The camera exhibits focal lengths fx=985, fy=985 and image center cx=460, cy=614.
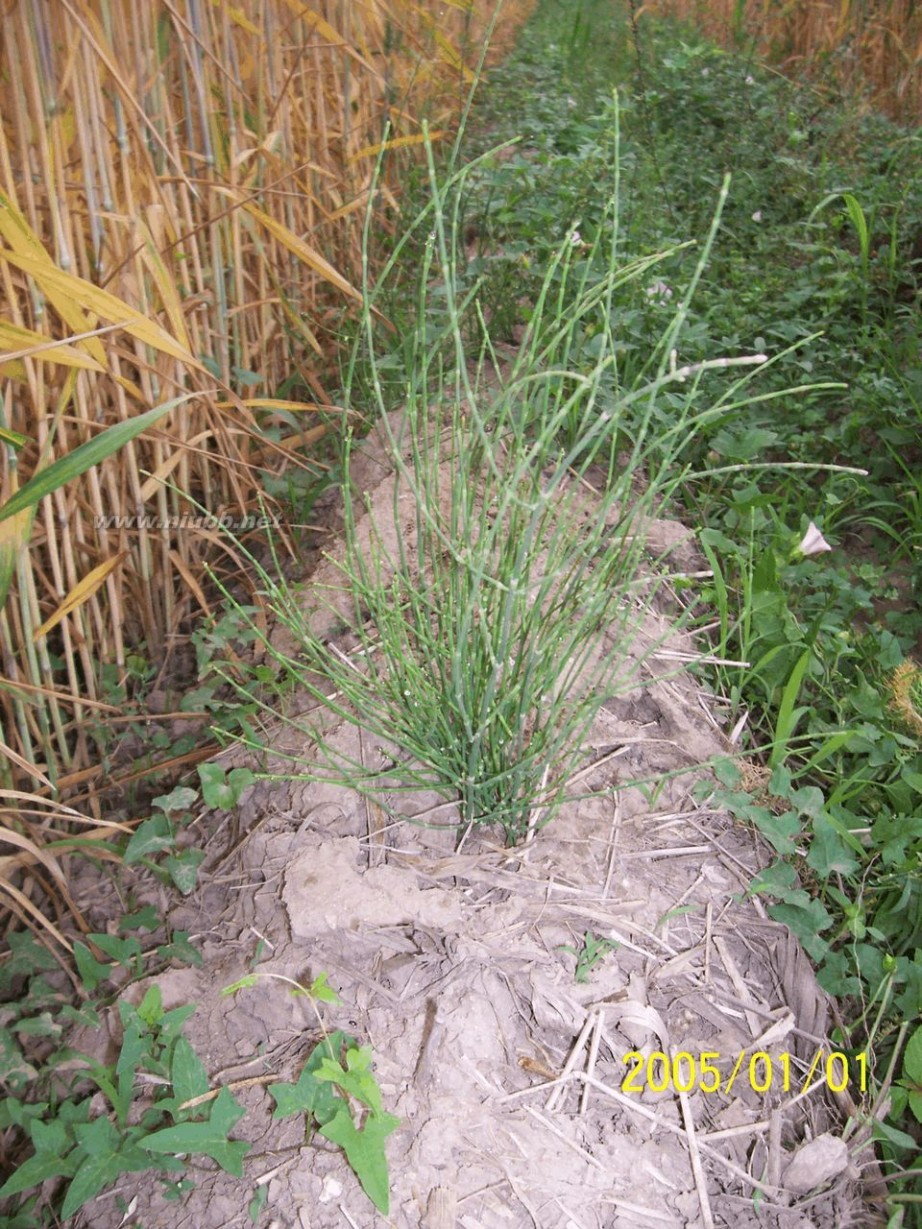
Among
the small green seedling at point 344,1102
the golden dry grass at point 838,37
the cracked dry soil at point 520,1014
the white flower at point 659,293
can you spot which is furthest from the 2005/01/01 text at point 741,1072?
the golden dry grass at point 838,37

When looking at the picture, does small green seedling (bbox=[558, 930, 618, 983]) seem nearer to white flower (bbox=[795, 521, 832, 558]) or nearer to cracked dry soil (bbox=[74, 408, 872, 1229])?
cracked dry soil (bbox=[74, 408, 872, 1229])

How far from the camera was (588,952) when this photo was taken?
3.90ft

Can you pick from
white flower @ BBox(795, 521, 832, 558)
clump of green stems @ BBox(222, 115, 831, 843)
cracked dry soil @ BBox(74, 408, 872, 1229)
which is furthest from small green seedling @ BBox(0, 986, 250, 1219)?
white flower @ BBox(795, 521, 832, 558)

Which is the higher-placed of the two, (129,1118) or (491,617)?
(491,617)

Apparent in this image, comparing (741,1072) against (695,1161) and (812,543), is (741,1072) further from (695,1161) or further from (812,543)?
(812,543)

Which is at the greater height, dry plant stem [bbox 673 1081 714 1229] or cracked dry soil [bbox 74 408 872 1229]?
cracked dry soil [bbox 74 408 872 1229]

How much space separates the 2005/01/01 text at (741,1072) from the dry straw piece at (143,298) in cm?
84

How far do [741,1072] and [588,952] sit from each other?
229 millimetres

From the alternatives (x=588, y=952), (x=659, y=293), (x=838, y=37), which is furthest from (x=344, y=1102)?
(x=838, y=37)

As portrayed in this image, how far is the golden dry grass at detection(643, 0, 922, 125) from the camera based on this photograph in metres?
2.97

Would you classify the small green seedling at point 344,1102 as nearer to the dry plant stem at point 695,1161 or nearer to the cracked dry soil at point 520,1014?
the cracked dry soil at point 520,1014

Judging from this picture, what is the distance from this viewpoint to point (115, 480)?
1562mm

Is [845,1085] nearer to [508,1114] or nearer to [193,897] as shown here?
[508,1114]

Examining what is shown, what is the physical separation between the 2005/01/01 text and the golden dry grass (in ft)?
9.16
